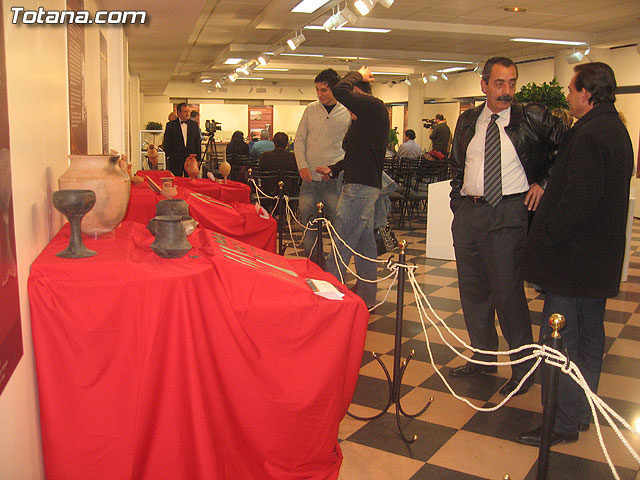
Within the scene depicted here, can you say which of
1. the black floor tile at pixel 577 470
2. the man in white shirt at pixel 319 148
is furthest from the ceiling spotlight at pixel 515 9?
the black floor tile at pixel 577 470

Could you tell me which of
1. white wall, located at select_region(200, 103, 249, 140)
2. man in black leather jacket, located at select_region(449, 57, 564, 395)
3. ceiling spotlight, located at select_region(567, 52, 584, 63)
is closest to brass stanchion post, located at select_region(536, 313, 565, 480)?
man in black leather jacket, located at select_region(449, 57, 564, 395)

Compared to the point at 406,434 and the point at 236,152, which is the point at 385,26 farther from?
the point at 406,434

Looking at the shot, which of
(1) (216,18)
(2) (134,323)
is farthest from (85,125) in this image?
(1) (216,18)

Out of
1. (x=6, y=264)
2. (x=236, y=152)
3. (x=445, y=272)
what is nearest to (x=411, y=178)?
(x=236, y=152)

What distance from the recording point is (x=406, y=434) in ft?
8.73

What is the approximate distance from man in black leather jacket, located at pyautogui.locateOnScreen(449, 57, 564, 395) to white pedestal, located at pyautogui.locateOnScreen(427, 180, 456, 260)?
11.6ft

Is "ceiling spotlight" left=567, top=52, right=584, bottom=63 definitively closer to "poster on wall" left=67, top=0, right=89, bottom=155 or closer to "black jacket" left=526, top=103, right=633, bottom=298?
"black jacket" left=526, top=103, right=633, bottom=298

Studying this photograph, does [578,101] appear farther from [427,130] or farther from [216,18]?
[427,130]

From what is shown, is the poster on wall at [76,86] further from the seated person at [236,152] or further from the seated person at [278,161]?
the seated person at [236,152]

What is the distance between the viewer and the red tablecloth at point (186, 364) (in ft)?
5.98

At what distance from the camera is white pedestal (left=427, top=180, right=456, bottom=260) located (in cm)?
668

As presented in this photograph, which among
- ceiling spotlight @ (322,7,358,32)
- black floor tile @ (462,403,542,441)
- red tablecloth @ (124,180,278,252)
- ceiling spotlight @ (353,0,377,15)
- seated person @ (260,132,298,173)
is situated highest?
ceiling spotlight @ (322,7,358,32)

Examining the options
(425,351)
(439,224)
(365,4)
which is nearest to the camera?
(425,351)

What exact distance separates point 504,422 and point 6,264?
2.22 m
